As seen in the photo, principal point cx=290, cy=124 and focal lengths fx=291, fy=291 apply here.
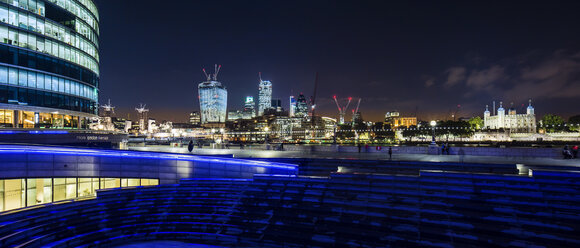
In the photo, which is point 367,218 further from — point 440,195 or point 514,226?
point 514,226

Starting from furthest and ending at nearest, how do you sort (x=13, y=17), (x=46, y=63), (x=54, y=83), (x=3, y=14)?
(x=54, y=83), (x=46, y=63), (x=13, y=17), (x=3, y=14)

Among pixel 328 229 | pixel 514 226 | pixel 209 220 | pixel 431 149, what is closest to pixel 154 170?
pixel 209 220

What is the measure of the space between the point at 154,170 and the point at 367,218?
1712 cm

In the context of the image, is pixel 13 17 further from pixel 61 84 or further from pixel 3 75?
pixel 61 84

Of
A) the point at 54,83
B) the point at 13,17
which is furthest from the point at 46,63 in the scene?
the point at 13,17

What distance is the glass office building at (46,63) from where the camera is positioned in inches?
1556

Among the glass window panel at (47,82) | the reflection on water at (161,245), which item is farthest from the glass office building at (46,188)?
the glass window panel at (47,82)

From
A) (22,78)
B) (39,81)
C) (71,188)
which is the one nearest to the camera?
(71,188)

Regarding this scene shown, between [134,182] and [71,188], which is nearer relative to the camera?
[71,188]

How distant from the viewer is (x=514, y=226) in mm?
11297

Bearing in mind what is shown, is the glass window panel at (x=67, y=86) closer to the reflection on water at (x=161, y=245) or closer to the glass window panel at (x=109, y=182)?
the glass window panel at (x=109, y=182)

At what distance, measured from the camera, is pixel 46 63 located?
43.9m

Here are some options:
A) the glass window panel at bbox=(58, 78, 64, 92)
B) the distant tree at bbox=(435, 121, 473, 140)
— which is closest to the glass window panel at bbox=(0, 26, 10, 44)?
the glass window panel at bbox=(58, 78, 64, 92)

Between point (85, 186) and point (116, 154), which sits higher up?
point (116, 154)
